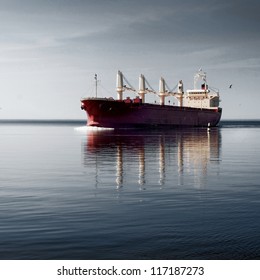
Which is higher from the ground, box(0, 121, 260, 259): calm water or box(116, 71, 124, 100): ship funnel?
box(116, 71, 124, 100): ship funnel

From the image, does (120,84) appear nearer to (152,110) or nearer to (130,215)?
(152,110)

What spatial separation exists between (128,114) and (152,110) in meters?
8.82

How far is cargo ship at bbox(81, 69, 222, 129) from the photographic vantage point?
103 m

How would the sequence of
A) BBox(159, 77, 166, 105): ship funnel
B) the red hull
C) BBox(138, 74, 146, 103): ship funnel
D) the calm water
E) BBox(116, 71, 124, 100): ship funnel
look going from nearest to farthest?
the calm water, the red hull, BBox(116, 71, 124, 100): ship funnel, BBox(138, 74, 146, 103): ship funnel, BBox(159, 77, 166, 105): ship funnel

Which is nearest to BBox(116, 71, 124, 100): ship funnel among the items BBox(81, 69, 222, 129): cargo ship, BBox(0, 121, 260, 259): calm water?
BBox(81, 69, 222, 129): cargo ship

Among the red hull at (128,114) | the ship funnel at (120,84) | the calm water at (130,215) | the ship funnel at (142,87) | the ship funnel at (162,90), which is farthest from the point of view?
the ship funnel at (162,90)

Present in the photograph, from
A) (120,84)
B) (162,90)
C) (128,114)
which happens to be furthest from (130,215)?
(162,90)

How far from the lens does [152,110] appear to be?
4414 inches

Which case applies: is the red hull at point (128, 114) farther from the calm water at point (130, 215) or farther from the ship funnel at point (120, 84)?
the calm water at point (130, 215)

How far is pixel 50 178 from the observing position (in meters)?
24.7

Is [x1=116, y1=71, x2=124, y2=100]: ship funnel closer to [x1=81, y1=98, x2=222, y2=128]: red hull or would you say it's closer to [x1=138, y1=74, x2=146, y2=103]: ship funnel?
[x1=138, y1=74, x2=146, y2=103]: ship funnel

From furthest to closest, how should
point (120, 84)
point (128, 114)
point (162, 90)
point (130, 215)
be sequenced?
point (162, 90), point (120, 84), point (128, 114), point (130, 215)

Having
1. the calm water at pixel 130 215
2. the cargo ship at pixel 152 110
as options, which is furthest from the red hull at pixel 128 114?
the calm water at pixel 130 215

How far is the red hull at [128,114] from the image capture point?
102438 millimetres
